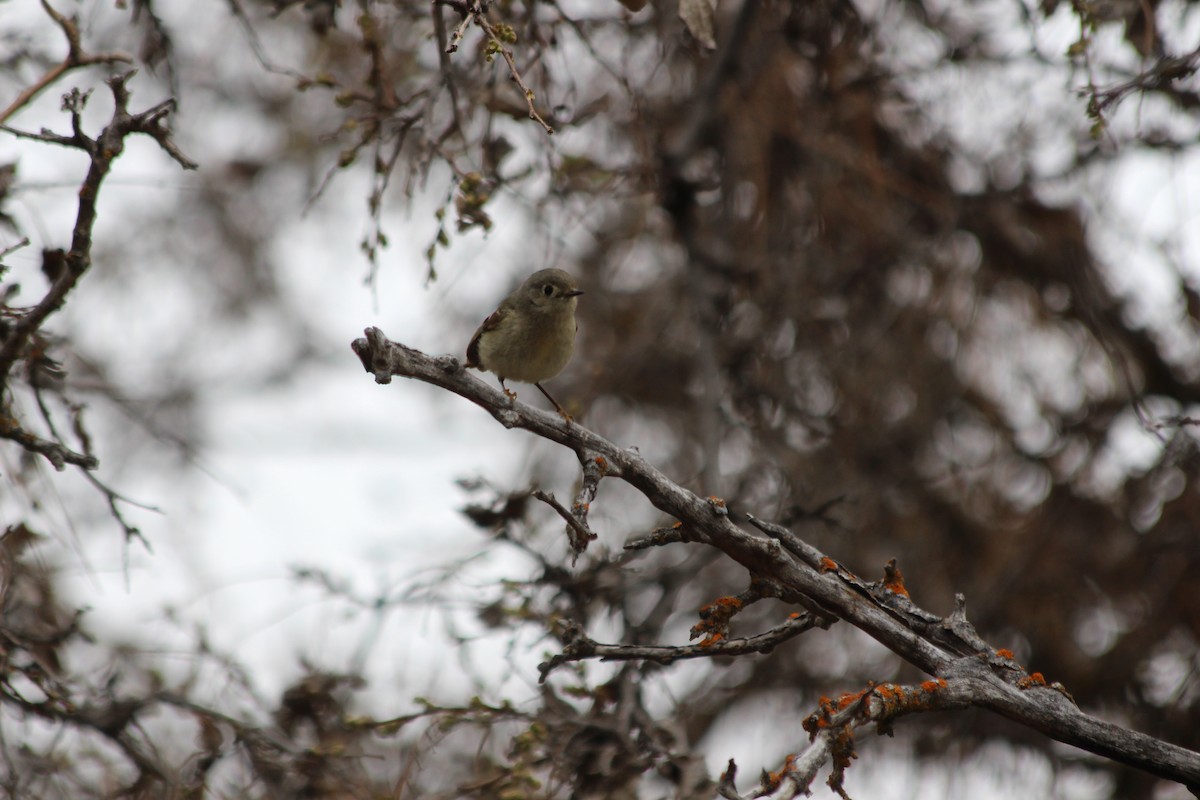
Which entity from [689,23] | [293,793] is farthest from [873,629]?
[293,793]

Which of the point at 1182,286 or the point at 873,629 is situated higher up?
the point at 1182,286

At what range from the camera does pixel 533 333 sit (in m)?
4.15

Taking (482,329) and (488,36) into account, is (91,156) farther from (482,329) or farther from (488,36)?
(482,329)

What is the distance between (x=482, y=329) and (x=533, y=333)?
9.8 inches

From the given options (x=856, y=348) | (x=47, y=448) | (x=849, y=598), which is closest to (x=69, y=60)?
(x=47, y=448)

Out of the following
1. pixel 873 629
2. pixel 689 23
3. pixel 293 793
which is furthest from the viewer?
pixel 293 793

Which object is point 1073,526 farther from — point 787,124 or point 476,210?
point 476,210

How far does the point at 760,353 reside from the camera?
17.7ft

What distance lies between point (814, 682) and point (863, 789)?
61 centimetres

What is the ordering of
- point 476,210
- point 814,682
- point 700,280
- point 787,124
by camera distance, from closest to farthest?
point 476,210 → point 700,280 → point 787,124 → point 814,682

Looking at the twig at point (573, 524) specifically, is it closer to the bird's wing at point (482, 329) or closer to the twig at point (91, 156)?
the twig at point (91, 156)

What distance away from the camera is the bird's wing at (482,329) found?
422 cm

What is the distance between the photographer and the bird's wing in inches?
166

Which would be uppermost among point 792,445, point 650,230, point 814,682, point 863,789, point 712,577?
point 650,230
